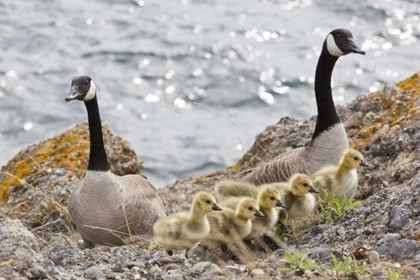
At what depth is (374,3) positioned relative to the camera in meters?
19.8

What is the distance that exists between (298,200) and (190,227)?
972 mm

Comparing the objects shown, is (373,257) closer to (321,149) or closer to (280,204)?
(280,204)

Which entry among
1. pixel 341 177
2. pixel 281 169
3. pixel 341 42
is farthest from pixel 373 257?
pixel 341 42

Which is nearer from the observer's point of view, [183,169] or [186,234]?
[186,234]

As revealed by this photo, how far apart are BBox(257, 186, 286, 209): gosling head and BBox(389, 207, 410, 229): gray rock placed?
0.91 meters

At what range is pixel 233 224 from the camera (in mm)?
6070

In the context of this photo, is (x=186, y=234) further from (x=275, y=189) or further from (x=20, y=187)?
(x=20, y=187)

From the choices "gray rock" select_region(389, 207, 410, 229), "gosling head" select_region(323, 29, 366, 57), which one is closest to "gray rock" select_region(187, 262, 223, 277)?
"gray rock" select_region(389, 207, 410, 229)

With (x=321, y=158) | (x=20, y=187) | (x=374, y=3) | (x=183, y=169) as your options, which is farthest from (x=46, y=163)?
(x=374, y=3)

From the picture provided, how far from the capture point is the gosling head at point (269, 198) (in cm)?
614

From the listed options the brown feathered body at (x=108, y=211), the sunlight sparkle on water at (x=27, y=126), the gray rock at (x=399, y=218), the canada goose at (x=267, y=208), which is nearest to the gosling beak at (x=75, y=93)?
the brown feathered body at (x=108, y=211)

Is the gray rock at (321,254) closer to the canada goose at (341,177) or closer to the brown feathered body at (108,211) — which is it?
the canada goose at (341,177)

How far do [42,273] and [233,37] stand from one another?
14.3 meters

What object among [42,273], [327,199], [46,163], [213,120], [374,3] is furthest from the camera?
[374,3]
